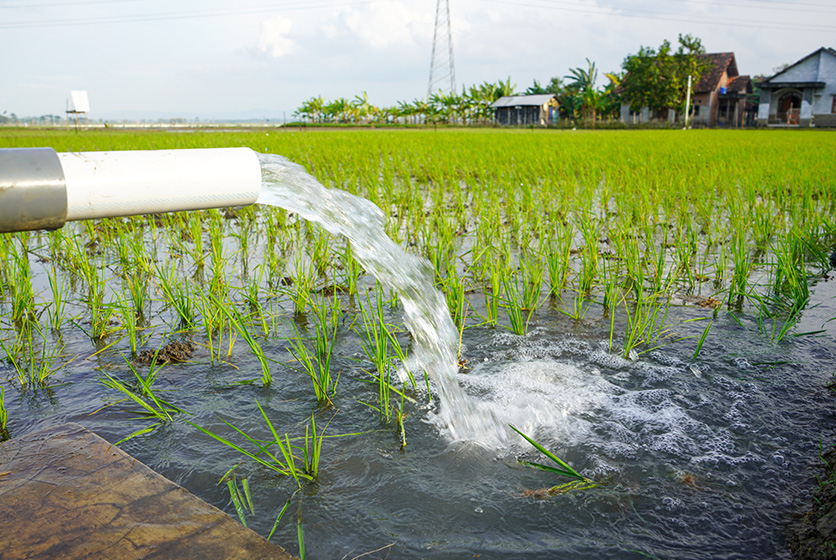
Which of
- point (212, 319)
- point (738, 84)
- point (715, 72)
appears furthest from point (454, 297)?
point (738, 84)

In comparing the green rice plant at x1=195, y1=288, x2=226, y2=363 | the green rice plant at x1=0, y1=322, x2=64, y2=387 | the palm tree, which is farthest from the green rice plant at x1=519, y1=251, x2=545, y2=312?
the palm tree

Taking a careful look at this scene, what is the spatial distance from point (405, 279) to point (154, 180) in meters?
1.72

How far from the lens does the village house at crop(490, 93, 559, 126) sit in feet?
135

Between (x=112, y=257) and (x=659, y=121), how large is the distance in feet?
112

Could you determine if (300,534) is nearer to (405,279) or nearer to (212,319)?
(405,279)

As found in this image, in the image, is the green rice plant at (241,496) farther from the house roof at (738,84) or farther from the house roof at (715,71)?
the house roof at (738,84)

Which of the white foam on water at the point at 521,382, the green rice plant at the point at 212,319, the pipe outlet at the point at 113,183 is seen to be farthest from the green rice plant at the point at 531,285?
the pipe outlet at the point at 113,183

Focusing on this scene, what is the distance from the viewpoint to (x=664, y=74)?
31.4m

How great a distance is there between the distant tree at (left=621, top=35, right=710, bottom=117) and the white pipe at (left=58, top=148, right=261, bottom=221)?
34.5 m

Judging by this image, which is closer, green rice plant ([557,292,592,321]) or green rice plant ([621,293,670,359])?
green rice plant ([621,293,670,359])

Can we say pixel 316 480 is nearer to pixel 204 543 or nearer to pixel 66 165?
pixel 204 543

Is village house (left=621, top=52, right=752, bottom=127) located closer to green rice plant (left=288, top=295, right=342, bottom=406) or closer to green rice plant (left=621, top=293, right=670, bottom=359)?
green rice plant (left=621, top=293, right=670, bottom=359)

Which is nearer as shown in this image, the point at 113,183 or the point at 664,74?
the point at 113,183

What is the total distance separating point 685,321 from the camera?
10.1 feet
